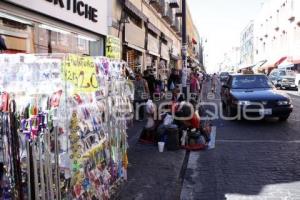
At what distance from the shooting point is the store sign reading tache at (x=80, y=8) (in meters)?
10.3

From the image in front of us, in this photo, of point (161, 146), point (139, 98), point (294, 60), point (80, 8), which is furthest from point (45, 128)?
point (294, 60)

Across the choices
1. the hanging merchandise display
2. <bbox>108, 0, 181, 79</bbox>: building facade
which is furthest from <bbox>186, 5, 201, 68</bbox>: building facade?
the hanging merchandise display

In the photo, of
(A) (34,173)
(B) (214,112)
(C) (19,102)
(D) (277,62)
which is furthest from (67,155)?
(D) (277,62)

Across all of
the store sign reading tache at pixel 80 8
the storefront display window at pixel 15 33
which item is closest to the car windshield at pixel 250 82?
the store sign reading tache at pixel 80 8

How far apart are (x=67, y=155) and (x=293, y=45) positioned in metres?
47.2

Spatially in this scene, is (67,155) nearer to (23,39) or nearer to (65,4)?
(23,39)

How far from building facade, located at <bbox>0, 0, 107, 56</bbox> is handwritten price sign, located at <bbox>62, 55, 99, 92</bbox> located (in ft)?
A: 8.05

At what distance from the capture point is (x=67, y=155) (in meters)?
4.05

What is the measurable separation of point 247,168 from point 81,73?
3890mm

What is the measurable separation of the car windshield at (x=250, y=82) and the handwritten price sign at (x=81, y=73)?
9.96 metres

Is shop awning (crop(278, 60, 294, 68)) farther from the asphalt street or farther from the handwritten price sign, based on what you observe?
the handwritten price sign

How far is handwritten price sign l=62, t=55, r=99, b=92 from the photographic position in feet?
13.7

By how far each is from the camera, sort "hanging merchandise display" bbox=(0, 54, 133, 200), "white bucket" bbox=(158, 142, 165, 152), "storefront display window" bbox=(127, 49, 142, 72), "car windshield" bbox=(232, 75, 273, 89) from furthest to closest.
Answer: "storefront display window" bbox=(127, 49, 142, 72) → "car windshield" bbox=(232, 75, 273, 89) → "white bucket" bbox=(158, 142, 165, 152) → "hanging merchandise display" bbox=(0, 54, 133, 200)

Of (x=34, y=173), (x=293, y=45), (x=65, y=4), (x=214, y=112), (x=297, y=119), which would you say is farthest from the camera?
(x=293, y=45)
